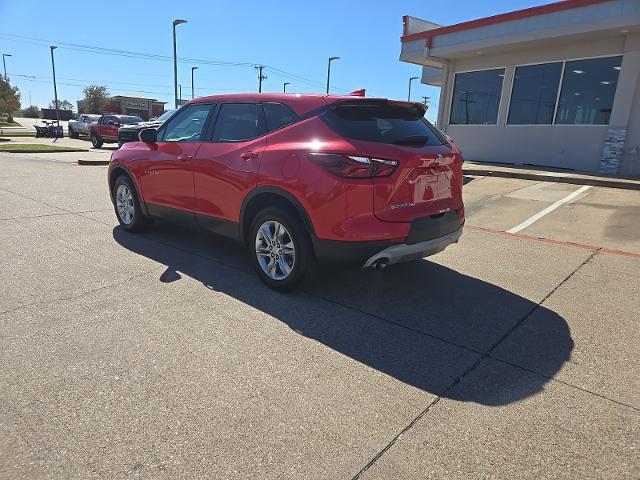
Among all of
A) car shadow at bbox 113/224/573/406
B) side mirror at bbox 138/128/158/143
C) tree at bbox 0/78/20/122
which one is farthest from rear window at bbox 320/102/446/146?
tree at bbox 0/78/20/122

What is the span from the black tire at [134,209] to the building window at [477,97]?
480 inches

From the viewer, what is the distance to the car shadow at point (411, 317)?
2.99 meters

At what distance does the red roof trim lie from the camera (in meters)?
11.4

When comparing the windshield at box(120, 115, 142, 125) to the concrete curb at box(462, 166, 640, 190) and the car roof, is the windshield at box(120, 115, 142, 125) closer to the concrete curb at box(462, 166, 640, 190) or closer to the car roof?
the concrete curb at box(462, 166, 640, 190)

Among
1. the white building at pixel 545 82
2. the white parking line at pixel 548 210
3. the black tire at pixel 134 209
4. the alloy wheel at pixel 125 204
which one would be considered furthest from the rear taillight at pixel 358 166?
the white building at pixel 545 82

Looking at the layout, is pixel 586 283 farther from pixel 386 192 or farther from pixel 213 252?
pixel 213 252

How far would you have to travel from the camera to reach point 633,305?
4.11 meters

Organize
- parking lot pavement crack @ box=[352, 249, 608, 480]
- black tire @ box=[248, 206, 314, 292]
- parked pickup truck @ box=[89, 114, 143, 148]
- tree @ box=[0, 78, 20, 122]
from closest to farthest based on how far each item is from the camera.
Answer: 1. parking lot pavement crack @ box=[352, 249, 608, 480]
2. black tire @ box=[248, 206, 314, 292]
3. parked pickup truck @ box=[89, 114, 143, 148]
4. tree @ box=[0, 78, 20, 122]

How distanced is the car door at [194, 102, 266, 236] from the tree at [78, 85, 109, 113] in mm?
95206

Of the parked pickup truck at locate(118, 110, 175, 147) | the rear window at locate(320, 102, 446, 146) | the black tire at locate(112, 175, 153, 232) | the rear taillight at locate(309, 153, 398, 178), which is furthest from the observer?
the parked pickup truck at locate(118, 110, 175, 147)

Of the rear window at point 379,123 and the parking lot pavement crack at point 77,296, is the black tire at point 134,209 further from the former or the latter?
the rear window at point 379,123

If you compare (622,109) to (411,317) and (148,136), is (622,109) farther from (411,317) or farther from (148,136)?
(148,136)

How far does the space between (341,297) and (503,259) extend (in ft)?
7.86

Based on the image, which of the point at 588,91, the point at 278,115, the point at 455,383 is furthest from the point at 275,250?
the point at 588,91
